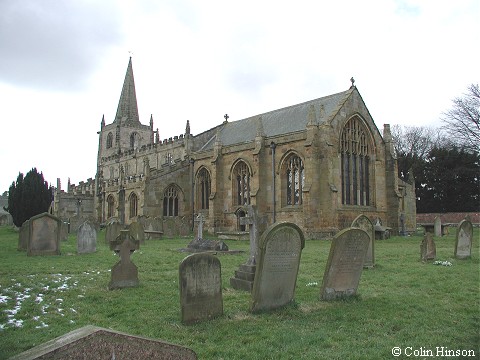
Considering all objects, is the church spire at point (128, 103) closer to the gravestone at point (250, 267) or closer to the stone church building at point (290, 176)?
the stone church building at point (290, 176)

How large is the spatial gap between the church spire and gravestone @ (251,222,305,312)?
5880 cm

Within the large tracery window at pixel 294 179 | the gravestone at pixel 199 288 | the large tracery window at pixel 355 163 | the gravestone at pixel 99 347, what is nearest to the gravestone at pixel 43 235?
the gravestone at pixel 199 288

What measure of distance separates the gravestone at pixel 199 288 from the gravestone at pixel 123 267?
2.98 meters

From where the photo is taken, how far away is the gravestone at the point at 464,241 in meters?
13.9

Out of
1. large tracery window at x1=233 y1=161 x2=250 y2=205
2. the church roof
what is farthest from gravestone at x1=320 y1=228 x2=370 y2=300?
large tracery window at x1=233 y1=161 x2=250 y2=205

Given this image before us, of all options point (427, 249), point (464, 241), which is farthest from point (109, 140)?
point (464, 241)

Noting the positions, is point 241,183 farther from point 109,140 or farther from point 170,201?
point 109,140

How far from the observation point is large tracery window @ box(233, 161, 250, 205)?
3077cm

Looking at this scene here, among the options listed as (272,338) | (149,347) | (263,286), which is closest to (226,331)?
(272,338)

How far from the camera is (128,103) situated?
210 feet

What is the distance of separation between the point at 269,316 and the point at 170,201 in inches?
1113

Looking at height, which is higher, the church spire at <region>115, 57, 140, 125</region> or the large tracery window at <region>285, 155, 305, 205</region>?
the church spire at <region>115, 57, 140, 125</region>

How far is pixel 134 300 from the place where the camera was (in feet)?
25.3

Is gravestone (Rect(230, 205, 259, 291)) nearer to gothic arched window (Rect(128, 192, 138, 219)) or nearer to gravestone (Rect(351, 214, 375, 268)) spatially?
gravestone (Rect(351, 214, 375, 268))
